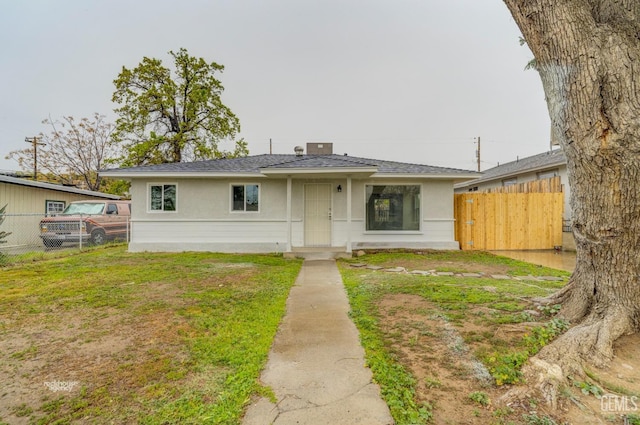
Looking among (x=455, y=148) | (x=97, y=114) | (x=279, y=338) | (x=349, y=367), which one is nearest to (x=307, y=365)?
(x=349, y=367)

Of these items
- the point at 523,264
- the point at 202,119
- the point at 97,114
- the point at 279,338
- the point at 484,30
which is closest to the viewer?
the point at 279,338

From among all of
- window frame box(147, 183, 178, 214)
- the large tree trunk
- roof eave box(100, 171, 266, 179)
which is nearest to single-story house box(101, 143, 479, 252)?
window frame box(147, 183, 178, 214)

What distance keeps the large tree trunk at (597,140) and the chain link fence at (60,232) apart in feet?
44.3

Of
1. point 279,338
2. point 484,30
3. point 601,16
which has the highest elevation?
point 484,30

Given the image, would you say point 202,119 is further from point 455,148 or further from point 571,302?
point 455,148

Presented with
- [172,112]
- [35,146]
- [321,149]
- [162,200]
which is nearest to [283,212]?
[162,200]

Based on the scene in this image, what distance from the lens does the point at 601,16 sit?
292 centimetres

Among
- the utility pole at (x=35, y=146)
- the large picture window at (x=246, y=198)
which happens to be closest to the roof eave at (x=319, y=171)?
the large picture window at (x=246, y=198)

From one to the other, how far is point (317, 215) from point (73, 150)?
24.3 meters

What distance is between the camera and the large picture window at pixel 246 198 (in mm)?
10055

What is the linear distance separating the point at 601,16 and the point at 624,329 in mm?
3192

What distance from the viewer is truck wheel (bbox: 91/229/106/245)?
1130cm

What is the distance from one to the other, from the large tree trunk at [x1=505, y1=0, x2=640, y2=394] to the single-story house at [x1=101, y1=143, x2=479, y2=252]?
6.92 meters

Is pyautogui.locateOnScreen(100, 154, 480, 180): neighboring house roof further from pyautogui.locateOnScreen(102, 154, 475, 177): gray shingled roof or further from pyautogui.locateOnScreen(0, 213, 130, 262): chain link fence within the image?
pyautogui.locateOnScreen(0, 213, 130, 262): chain link fence
